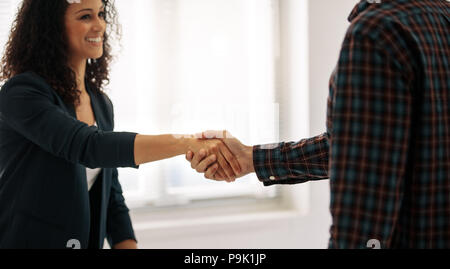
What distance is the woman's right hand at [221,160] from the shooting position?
1302mm

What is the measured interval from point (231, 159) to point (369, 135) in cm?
72

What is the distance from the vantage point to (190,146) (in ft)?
3.99

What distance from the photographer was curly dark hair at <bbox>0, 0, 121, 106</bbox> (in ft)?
3.30

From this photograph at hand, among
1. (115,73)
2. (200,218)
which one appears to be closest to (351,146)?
(115,73)

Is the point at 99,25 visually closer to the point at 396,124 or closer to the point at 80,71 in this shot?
the point at 80,71

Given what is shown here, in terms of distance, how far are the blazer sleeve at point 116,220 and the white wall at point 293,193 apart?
15.7 inches

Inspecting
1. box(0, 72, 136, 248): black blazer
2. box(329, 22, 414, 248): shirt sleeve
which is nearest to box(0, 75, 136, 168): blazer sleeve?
box(0, 72, 136, 248): black blazer

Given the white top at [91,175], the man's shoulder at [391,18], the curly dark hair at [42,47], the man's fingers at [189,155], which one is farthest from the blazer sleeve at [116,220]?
the man's shoulder at [391,18]

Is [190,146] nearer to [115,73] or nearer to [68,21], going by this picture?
[115,73]

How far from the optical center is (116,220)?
1.26 metres

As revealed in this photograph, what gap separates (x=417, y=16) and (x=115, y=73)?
2.75 ft

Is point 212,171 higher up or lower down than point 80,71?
lower down

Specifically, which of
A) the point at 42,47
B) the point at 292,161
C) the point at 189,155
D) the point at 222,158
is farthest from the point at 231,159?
the point at 42,47

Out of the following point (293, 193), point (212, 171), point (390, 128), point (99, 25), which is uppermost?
point (99, 25)
